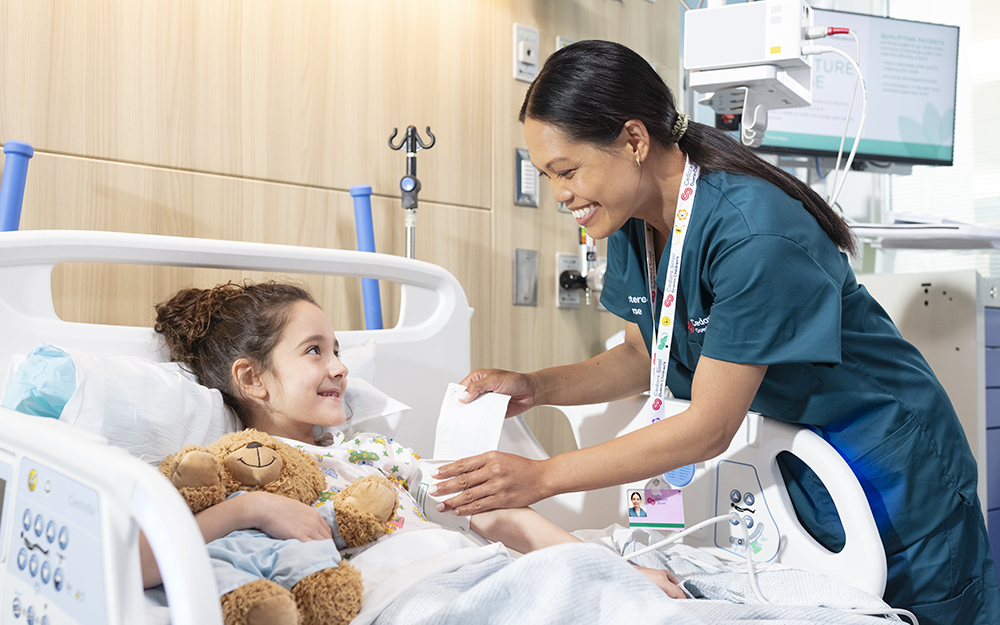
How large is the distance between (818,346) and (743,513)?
334mm

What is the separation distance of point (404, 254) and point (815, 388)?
1129mm

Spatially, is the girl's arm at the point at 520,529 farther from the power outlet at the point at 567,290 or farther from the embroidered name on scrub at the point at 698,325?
the power outlet at the point at 567,290

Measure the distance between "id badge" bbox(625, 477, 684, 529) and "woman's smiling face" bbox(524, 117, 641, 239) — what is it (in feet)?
1.42

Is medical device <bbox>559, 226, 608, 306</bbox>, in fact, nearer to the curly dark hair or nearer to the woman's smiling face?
the woman's smiling face

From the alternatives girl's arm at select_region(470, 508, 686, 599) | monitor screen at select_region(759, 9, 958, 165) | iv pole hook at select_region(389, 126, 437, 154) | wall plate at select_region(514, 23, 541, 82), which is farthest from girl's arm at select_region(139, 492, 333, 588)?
monitor screen at select_region(759, 9, 958, 165)

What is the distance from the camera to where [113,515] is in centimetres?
60

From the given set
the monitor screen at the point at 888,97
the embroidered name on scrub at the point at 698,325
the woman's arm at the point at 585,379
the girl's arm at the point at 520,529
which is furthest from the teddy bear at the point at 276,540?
the monitor screen at the point at 888,97

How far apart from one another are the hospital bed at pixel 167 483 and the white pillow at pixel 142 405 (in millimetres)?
124

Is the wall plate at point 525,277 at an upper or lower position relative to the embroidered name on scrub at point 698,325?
upper

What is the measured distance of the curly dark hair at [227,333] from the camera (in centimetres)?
130

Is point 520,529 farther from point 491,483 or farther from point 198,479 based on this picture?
point 198,479

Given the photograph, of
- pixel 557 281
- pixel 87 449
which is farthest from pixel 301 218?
pixel 87 449

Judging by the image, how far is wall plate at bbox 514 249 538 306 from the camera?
227 cm

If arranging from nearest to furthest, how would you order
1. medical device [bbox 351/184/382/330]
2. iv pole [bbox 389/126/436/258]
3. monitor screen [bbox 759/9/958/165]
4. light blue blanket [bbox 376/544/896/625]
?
light blue blanket [bbox 376/544/896/625] → medical device [bbox 351/184/382/330] → iv pole [bbox 389/126/436/258] → monitor screen [bbox 759/9/958/165]
